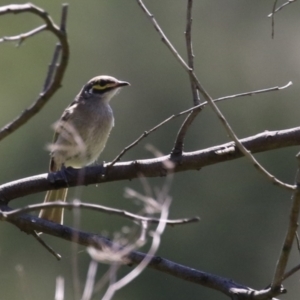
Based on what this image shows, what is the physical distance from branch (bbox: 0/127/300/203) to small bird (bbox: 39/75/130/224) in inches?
54.5

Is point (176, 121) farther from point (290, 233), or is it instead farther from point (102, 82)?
point (290, 233)

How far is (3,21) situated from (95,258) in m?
20.8

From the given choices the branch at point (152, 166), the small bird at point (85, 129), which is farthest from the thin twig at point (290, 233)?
the small bird at point (85, 129)

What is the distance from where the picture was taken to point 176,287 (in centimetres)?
1836

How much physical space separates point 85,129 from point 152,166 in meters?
2.36

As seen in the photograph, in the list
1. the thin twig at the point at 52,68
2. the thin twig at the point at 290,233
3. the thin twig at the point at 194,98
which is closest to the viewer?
the thin twig at the point at 52,68

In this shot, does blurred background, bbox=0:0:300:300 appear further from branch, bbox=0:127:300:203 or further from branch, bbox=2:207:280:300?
branch, bbox=2:207:280:300

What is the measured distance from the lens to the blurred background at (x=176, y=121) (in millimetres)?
18812

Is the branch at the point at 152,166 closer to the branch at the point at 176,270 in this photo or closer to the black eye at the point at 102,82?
the branch at the point at 176,270

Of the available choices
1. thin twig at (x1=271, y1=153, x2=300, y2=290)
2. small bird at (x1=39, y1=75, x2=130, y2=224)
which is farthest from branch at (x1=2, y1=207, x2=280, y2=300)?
small bird at (x1=39, y1=75, x2=130, y2=224)

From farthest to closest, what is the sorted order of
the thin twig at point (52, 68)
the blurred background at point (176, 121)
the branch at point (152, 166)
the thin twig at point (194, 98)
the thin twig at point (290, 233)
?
the blurred background at point (176, 121) < the branch at point (152, 166) < the thin twig at point (194, 98) < the thin twig at point (290, 233) < the thin twig at point (52, 68)

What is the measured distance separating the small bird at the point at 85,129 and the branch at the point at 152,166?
4.54 ft

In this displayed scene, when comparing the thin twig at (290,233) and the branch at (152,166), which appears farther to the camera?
the branch at (152,166)

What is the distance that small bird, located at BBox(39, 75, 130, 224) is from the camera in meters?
6.61
